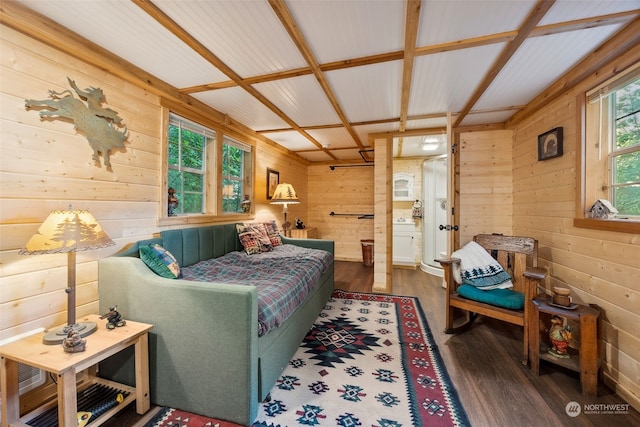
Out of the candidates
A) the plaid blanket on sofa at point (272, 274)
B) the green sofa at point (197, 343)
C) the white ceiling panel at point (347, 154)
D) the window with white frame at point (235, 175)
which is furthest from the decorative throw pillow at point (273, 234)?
the white ceiling panel at point (347, 154)

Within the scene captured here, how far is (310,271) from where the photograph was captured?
8.38ft

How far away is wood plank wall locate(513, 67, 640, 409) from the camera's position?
5.31 ft

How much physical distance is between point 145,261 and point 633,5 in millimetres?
3490

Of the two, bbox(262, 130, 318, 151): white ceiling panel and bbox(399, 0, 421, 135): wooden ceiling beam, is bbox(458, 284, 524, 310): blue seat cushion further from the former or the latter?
bbox(262, 130, 318, 151): white ceiling panel

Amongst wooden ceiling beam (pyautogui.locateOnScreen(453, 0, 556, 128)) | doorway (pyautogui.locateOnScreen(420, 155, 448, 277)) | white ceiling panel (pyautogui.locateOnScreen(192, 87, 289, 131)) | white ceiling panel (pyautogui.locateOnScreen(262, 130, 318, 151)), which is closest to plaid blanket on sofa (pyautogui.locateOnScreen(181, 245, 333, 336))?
white ceiling panel (pyautogui.locateOnScreen(192, 87, 289, 131))

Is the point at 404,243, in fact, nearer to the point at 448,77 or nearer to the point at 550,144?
the point at 550,144

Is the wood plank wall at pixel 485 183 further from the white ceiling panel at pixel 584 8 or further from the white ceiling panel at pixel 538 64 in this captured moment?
the white ceiling panel at pixel 584 8

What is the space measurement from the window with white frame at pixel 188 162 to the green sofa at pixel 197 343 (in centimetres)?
116

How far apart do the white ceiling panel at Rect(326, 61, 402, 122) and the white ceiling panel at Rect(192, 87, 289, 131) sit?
910 mm

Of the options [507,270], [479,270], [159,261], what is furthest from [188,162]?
[507,270]

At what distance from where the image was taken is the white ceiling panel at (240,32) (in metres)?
1.44

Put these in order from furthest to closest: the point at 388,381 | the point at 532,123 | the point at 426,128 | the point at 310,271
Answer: the point at 426,128 → the point at 532,123 → the point at 310,271 → the point at 388,381

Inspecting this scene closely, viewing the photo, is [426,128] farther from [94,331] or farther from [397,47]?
[94,331]

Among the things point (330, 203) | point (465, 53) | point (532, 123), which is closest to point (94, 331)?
point (465, 53)
